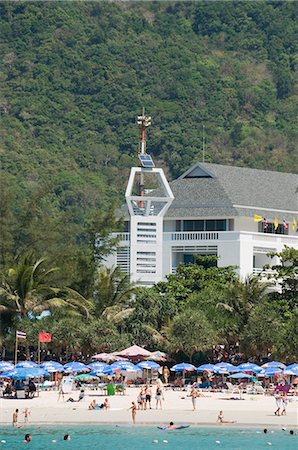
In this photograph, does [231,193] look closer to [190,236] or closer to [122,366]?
[190,236]

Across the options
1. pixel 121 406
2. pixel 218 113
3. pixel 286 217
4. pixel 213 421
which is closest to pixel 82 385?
pixel 121 406

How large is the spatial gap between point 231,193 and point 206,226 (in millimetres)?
3003

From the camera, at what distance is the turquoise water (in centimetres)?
4656

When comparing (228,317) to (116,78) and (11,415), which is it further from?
(116,78)

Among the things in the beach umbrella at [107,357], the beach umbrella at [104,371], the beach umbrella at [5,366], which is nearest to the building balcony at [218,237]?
the beach umbrella at [107,357]

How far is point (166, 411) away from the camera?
5378cm

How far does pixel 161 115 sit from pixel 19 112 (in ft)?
59.5

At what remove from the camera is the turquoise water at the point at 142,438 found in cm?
4656

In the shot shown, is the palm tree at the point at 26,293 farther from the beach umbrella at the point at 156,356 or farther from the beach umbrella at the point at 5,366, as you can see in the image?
the beach umbrella at the point at 156,356

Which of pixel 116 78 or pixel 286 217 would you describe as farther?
pixel 116 78

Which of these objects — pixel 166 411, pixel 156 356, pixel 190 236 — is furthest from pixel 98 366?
pixel 190 236

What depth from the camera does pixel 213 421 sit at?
5066cm

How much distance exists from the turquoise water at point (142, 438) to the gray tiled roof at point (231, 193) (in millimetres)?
36050

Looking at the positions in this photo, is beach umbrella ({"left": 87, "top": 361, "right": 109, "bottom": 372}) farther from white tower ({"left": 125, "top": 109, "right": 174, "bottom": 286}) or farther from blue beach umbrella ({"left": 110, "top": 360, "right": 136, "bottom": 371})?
white tower ({"left": 125, "top": 109, "right": 174, "bottom": 286})
